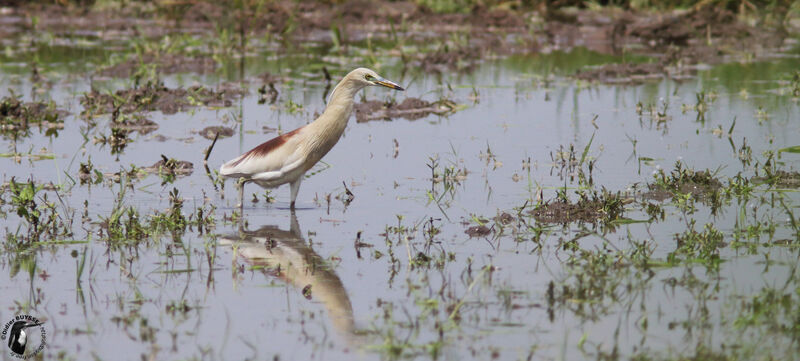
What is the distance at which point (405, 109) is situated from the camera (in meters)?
12.7

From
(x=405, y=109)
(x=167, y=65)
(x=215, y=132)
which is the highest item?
(x=167, y=65)

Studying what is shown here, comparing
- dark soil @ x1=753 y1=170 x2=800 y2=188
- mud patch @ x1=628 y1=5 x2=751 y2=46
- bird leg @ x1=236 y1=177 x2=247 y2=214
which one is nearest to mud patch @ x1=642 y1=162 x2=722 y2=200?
dark soil @ x1=753 y1=170 x2=800 y2=188

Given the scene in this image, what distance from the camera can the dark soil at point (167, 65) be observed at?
14883 millimetres

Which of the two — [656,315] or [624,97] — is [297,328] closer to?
[656,315]

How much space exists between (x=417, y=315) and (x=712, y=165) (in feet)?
15.4

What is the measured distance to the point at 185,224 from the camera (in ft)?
24.8

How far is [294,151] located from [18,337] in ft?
10.6

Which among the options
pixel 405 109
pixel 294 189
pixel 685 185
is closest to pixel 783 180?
pixel 685 185

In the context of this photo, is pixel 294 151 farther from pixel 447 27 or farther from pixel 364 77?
pixel 447 27

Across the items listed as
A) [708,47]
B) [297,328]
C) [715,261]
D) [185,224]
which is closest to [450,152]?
[185,224]

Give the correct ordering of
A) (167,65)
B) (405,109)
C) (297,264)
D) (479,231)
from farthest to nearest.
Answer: (167,65) → (405,109) → (479,231) → (297,264)

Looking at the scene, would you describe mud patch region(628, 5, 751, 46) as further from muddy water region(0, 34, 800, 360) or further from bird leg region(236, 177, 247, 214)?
bird leg region(236, 177, 247, 214)

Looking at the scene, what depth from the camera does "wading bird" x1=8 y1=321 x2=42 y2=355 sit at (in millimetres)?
5191

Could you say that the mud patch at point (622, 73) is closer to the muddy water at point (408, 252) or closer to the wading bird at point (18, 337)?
the muddy water at point (408, 252)
